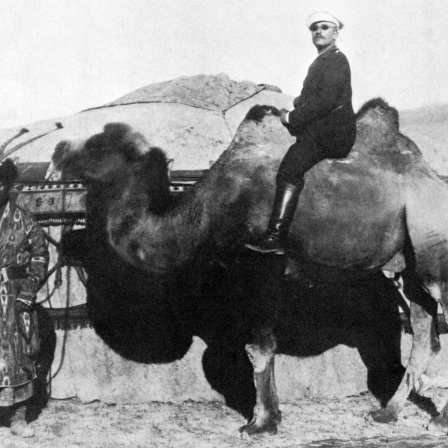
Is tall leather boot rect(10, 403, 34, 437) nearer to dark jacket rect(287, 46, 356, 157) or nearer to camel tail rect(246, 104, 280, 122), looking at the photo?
camel tail rect(246, 104, 280, 122)

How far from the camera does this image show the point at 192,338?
7.54 m

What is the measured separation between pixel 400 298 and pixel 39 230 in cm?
364

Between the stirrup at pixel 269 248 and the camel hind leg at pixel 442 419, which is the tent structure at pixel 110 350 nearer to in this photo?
the camel hind leg at pixel 442 419

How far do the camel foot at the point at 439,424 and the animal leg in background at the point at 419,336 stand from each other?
39 centimetres

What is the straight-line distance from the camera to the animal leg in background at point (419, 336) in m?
6.89

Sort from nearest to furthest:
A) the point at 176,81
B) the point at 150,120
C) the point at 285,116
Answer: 1. the point at 285,116
2. the point at 150,120
3. the point at 176,81

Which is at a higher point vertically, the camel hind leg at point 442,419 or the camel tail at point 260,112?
the camel tail at point 260,112

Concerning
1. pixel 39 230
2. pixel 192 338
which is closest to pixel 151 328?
pixel 192 338

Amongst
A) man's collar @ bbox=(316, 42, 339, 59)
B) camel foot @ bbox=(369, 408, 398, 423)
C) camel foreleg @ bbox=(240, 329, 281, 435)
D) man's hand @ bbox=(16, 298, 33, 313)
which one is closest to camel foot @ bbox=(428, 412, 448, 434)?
camel foot @ bbox=(369, 408, 398, 423)

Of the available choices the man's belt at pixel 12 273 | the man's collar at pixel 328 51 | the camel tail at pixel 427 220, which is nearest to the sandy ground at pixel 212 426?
the man's belt at pixel 12 273

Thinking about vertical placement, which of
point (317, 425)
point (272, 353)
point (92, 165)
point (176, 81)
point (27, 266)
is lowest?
point (317, 425)

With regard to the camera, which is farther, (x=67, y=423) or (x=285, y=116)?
(x=67, y=423)

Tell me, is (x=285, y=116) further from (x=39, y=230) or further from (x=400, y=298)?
(x=400, y=298)

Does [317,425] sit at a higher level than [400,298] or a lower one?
lower
